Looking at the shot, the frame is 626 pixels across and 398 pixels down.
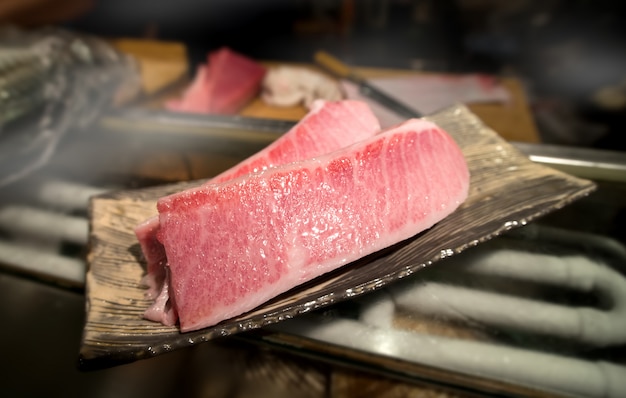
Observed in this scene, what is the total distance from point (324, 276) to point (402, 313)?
0.27 m

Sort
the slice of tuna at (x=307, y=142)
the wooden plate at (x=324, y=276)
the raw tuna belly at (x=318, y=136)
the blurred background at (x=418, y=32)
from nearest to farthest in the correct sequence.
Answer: the wooden plate at (x=324, y=276) → the slice of tuna at (x=307, y=142) → the raw tuna belly at (x=318, y=136) → the blurred background at (x=418, y=32)

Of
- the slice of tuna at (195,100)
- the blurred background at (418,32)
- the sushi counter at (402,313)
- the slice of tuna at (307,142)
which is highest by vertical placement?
the blurred background at (418,32)

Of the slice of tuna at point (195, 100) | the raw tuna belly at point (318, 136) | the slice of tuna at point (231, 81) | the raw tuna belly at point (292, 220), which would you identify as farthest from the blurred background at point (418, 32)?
the raw tuna belly at point (292, 220)

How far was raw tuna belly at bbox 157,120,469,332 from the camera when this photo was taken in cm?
103

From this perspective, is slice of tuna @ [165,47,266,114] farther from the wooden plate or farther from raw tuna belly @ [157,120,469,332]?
raw tuna belly @ [157,120,469,332]

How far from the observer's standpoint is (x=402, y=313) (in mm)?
1190

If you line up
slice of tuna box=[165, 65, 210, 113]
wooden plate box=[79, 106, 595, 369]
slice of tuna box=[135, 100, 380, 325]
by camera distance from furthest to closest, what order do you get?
slice of tuna box=[165, 65, 210, 113], slice of tuna box=[135, 100, 380, 325], wooden plate box=[79, 106, 595, 369]

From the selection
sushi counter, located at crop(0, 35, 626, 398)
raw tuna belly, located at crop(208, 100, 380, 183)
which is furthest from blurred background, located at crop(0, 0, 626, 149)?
raw tuna belly, located at crop(208, 100, 380, 183)

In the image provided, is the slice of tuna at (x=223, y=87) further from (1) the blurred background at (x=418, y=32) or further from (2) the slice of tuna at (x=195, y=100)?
(1) the blurred background at (x=418, y=32)

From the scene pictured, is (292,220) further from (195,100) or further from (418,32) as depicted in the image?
(418,32)

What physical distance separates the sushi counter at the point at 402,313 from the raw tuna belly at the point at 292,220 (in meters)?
0.07

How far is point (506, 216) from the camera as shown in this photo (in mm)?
1183

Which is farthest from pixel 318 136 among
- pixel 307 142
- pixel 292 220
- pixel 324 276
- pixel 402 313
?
pixel 402 313

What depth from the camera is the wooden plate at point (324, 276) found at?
3.24ft
